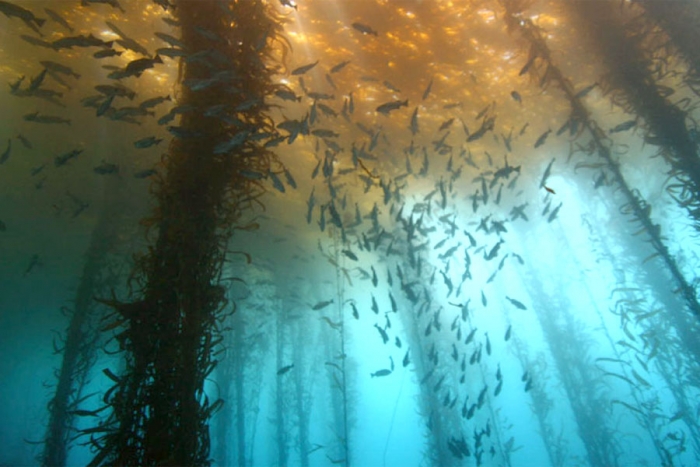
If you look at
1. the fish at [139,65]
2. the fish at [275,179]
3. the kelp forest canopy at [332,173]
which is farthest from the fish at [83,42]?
the fish at [275,179]

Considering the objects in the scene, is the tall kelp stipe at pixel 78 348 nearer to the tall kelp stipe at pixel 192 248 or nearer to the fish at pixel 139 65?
the fish at pixel 139 65

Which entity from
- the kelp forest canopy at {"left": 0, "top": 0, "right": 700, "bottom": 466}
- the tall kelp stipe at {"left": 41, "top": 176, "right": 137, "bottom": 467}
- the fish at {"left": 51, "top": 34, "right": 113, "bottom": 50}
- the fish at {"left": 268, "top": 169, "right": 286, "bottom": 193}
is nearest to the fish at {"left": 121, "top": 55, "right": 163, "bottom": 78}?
the kelp forest canopy at {"left": 0, "top": 0, "right": 700, "bottom": 466}

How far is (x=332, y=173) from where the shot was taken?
1155 cm

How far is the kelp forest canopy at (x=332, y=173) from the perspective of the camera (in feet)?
14.4

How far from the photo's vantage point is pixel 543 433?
15.6 metres

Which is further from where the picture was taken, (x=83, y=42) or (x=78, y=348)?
(x=78, y=348)

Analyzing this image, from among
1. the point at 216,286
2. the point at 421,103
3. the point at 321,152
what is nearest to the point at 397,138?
the point at 421,103

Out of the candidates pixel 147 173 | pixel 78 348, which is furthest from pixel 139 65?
pixel 78 348

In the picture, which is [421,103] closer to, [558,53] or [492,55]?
[492,55]

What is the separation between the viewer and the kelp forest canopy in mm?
4379

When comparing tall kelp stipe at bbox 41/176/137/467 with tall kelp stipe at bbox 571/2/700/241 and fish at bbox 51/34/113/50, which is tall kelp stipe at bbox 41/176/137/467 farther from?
tall kelp stipe at bbox 571/2/700/241

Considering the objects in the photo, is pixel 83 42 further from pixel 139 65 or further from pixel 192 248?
pixel 192 248

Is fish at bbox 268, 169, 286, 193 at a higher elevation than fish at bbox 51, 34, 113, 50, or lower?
lower

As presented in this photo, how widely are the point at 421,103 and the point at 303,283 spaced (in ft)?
70.1
